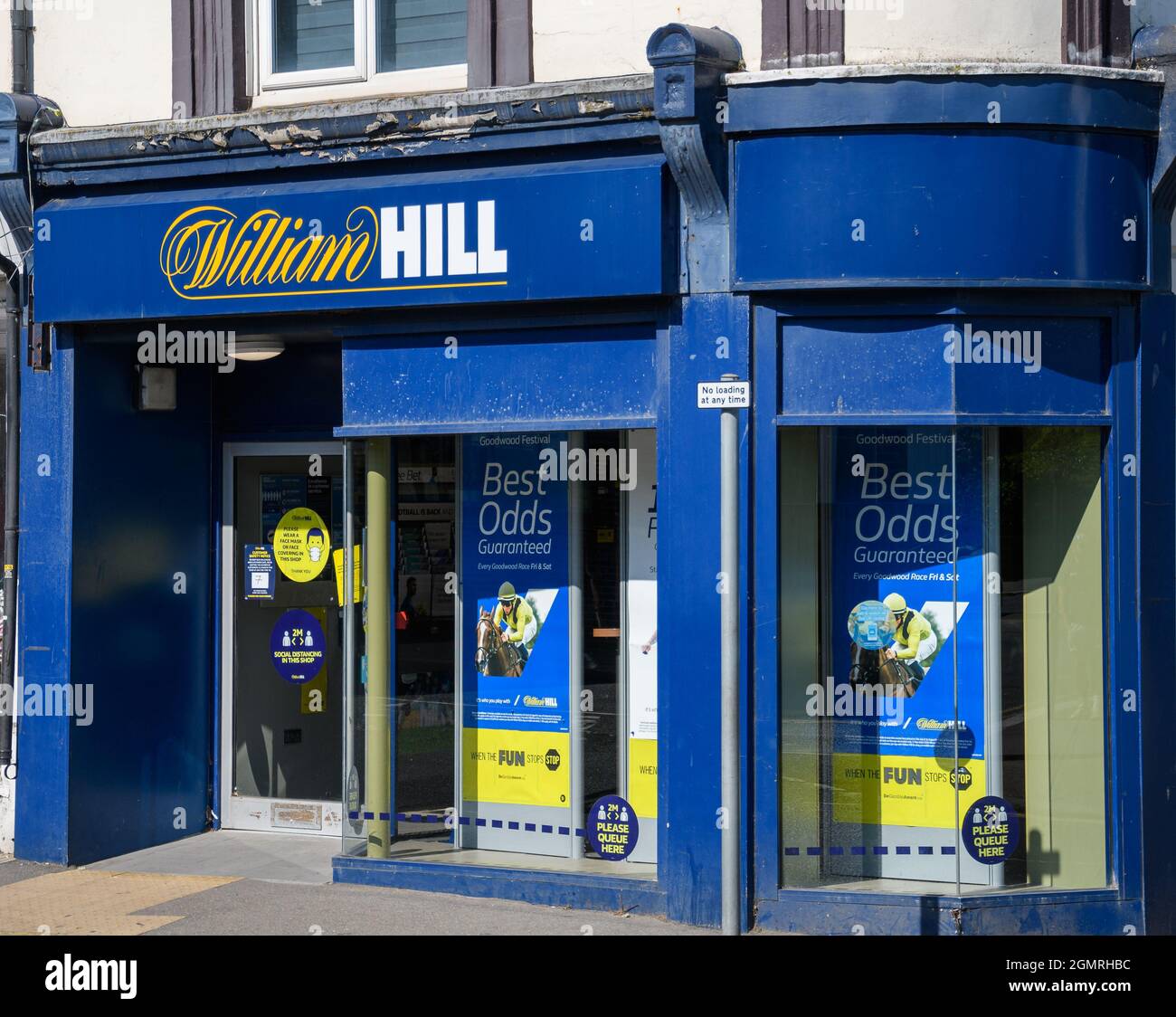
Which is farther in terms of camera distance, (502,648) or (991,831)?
(502,648)

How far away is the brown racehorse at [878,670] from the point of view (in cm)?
782

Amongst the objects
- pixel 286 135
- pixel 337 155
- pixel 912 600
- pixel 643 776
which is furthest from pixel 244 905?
pixel 286 135

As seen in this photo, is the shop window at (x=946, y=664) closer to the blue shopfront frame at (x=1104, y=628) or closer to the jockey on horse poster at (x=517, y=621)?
the blue shopfront frame at (x=1104, y=628)

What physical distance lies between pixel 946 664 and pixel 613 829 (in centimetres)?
203

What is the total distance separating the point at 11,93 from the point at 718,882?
6.36m

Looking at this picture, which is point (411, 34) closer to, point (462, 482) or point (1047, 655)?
point (462, 482)

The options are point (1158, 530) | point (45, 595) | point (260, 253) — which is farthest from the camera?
point (45, 595)

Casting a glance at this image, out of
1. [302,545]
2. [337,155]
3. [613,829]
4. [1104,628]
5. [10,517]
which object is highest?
[337,155]

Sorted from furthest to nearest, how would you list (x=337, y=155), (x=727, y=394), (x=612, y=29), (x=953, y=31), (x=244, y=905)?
(x=337, y=155), (x=244, y=905), (x=612, y=29), (x=953, y=31), (x=727, y=394)

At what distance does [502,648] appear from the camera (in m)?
8.66

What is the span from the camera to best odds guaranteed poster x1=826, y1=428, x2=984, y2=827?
25.3ft

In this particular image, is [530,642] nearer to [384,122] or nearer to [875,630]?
[875,630]

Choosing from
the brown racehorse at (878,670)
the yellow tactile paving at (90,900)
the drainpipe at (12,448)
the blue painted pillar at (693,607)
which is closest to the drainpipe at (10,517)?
the drainpipe at (12,448)

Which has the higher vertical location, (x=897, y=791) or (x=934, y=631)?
(x=934, y=631)
